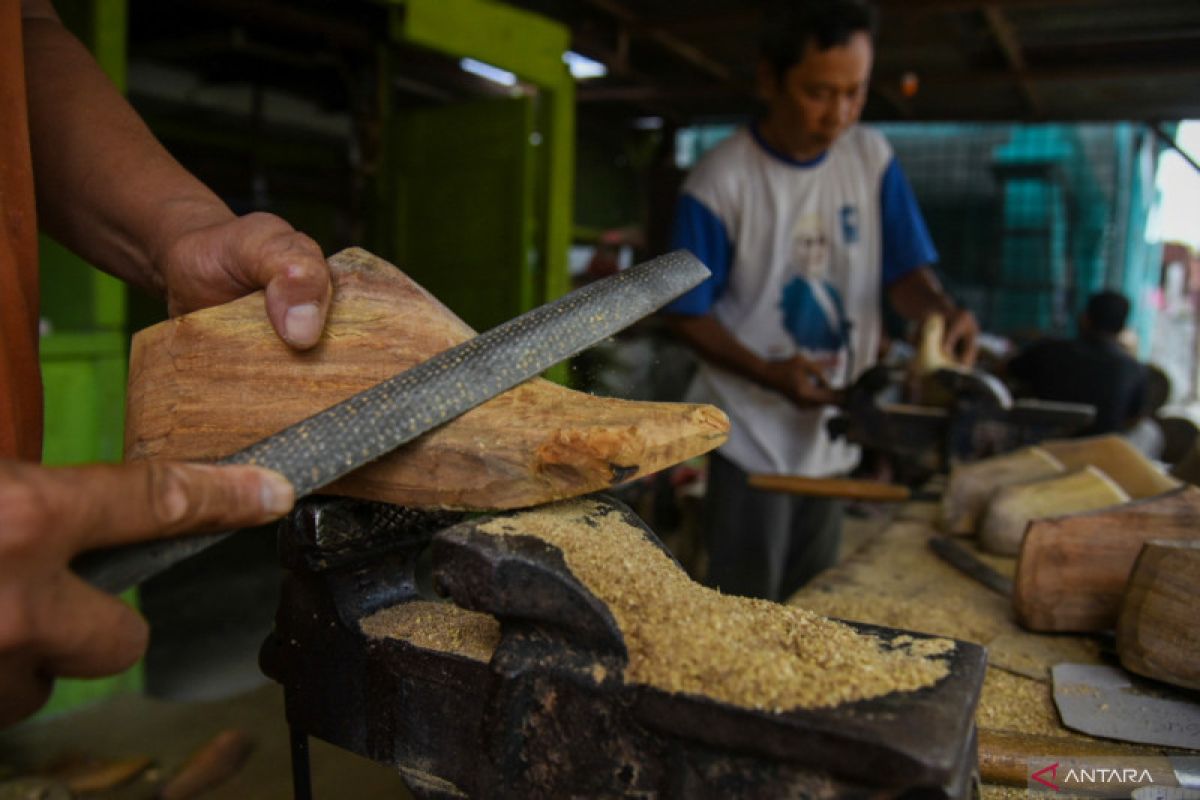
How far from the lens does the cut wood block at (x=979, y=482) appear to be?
2.19 metres

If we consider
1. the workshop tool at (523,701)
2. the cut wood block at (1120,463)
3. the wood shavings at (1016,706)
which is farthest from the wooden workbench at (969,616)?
the workshop tool at (523,701)

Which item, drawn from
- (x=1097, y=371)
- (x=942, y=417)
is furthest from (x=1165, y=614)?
(x=1097, y=371)

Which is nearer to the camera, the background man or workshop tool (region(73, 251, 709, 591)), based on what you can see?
workshop tool (region(73, 251, 709, 591))

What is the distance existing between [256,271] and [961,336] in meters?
2.58

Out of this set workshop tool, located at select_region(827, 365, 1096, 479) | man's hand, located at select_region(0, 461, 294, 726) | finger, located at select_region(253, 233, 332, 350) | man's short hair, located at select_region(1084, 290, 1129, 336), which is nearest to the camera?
man's hand, located at select_region(0, 461, 294, 726)

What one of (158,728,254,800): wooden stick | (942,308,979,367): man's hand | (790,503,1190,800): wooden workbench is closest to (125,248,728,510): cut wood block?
(790,503,1190,800): wooden workbench

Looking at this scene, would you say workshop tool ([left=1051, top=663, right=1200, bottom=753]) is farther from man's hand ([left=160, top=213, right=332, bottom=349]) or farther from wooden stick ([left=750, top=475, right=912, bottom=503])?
man's hand ([left=160, top=213, right=332, bottom=349])

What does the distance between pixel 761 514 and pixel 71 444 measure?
2.46 metres

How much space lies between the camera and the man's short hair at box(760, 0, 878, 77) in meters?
2.65

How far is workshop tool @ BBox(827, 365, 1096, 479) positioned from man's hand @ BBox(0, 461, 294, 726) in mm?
2223

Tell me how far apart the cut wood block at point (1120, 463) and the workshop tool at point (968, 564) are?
1.24 ft

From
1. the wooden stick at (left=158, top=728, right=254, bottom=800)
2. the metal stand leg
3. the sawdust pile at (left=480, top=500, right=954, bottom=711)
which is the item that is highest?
the sawdust pile at (left=480, top=500, right=954, bottom=711)

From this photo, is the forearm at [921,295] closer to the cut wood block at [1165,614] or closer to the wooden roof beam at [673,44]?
the cut wood block at [1165,614]

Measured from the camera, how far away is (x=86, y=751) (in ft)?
9.82
